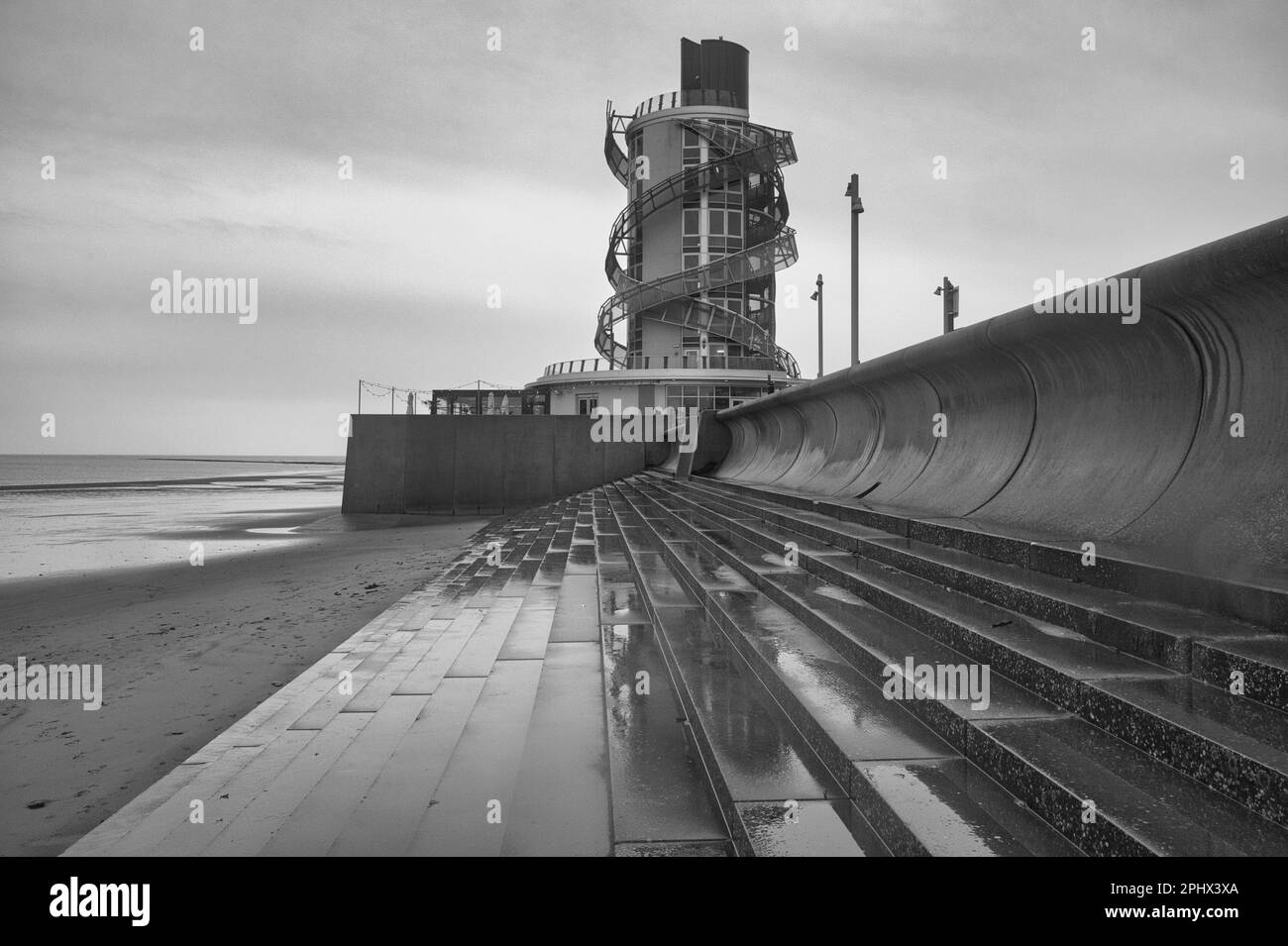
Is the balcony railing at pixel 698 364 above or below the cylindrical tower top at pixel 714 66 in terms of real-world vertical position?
below

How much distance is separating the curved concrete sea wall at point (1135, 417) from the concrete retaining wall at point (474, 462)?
19.7 meters

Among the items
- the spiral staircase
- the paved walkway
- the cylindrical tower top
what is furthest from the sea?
the cylindrical tower top

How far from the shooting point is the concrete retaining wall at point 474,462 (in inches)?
1058

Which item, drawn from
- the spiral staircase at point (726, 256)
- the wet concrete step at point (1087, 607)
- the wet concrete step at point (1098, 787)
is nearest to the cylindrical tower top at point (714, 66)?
the spiral staircase at point (726, 256)

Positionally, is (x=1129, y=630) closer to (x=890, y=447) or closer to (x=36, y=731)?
(x=890, y=447)

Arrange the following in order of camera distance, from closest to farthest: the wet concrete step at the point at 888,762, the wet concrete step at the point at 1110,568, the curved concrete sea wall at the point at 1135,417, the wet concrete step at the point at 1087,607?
the wet concrete step at the point at 888,762 < the wet concrete step at the point at 1087,607 < the wet concrete step at the point at 1110,568 < the curved concrete sea wall at the point at 1135,417

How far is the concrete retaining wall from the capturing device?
26.9 m

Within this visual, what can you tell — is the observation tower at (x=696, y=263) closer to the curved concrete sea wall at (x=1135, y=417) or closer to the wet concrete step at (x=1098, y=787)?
the curved concrete sea wall at (x=1135, y=417)

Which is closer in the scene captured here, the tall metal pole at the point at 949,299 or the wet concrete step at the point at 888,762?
the wet concrete step at the point at 888,762

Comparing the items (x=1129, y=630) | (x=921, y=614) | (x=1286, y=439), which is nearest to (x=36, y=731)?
(x=921, y=614)

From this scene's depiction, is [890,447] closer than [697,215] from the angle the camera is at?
Yes

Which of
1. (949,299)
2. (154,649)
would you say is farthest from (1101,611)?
(154,649)
